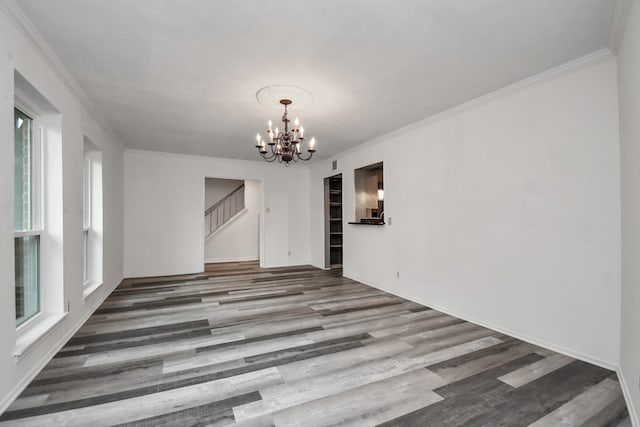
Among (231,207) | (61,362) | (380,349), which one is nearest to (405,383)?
(380,349)

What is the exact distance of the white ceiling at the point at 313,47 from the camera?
1840 mm

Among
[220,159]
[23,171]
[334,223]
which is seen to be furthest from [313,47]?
[334,223]

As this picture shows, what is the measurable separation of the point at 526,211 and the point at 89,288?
4913mm

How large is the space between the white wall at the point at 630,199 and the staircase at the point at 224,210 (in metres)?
7.79

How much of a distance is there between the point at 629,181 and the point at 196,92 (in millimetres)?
3635

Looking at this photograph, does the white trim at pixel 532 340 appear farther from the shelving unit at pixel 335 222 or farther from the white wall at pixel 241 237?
the white wall at pixel 241 237

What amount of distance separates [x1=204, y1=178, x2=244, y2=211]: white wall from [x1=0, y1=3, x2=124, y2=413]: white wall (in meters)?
3.92

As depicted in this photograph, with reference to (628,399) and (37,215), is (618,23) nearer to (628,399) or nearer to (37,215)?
(628,399)

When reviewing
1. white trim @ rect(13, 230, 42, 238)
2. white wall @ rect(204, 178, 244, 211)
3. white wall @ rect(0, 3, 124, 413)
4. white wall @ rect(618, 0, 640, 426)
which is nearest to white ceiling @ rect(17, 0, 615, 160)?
white wall @ rect(0, 3, 124, 413)

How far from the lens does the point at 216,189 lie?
870 centimetres

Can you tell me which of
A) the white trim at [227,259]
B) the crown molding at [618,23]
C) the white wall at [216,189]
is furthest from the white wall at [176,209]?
the crown molding at [618,23]

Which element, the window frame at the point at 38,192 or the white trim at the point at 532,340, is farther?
the window frame at the point at 38,192

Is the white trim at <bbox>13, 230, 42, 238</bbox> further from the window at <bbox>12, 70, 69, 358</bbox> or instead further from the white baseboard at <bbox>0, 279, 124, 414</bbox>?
the white baseboard at <bbox>0, 279, 124, 414</bbox>

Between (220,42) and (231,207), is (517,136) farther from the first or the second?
(231,207)
